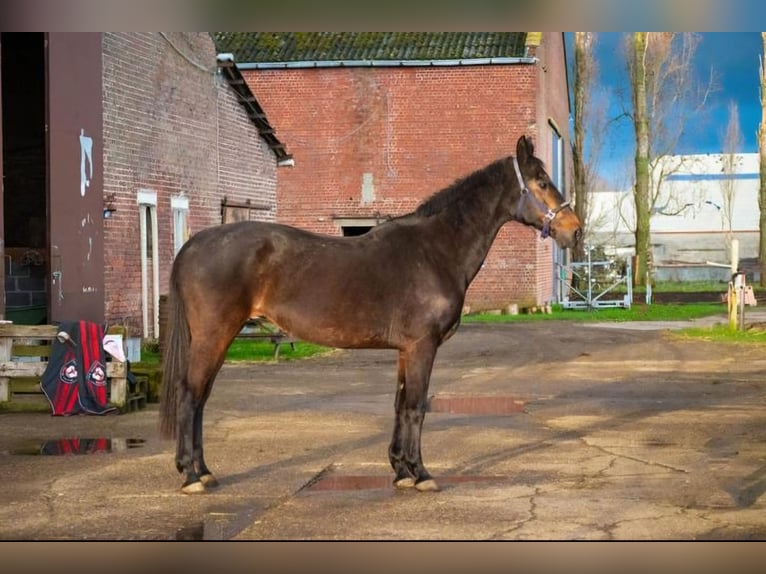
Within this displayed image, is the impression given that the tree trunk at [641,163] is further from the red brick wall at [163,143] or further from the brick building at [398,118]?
the red brick wall at [163,143]

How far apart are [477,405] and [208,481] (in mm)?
5222

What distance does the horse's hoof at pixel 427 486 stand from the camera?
788 cm

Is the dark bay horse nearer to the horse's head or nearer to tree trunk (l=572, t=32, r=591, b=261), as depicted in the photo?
the horse's head

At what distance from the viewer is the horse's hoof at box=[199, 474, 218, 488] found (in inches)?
315

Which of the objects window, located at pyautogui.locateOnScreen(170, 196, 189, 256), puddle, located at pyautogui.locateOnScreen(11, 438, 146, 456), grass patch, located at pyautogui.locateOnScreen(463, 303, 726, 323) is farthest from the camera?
A: grass patch, located at pyautogui.locateOnScreen(463, 303, 726, 323)

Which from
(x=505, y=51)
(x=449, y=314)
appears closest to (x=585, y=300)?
(x=505, y=51)

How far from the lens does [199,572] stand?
19.1ft

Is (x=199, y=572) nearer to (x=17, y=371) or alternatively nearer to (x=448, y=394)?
(x=17, y=371)

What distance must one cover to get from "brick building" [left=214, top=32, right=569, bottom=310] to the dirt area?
16.5 m

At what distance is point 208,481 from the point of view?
8.03 meters

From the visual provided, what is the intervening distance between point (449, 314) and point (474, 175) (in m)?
1.19

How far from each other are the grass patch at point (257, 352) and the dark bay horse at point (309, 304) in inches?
373

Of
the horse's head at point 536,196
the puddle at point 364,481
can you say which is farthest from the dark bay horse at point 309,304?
the horse's head at point 536,196

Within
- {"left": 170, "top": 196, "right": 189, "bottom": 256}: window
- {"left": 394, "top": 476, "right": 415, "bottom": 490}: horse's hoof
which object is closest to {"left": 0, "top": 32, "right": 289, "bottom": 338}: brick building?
{"left": 170, "top": 196, "right": 189, "bottom": 256}: window
